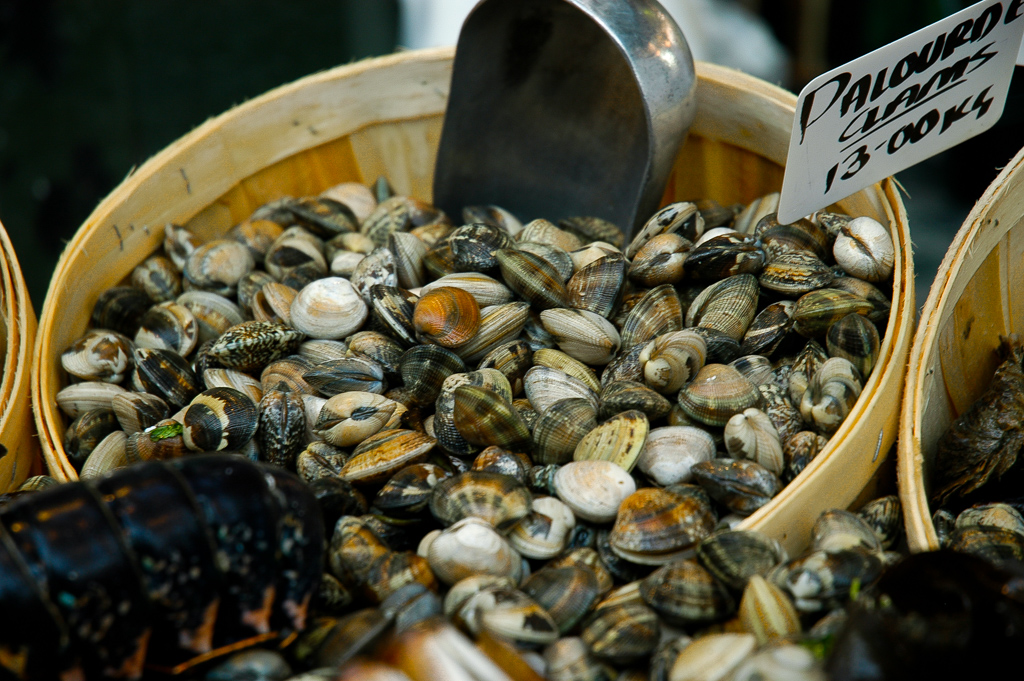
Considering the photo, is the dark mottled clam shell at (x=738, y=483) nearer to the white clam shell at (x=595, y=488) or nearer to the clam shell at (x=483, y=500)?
the white clam shell at (x=595, y=488)

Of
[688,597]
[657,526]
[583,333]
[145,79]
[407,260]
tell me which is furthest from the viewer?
[145,79]

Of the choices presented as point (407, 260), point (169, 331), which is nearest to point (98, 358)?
point (169, 331)

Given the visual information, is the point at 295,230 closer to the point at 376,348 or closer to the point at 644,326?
the point at 376,348

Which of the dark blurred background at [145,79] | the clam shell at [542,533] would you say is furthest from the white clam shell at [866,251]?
the dark blurred background at [145,79]

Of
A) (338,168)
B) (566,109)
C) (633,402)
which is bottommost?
(633,402)

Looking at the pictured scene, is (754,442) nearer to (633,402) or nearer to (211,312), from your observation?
(633,402)
